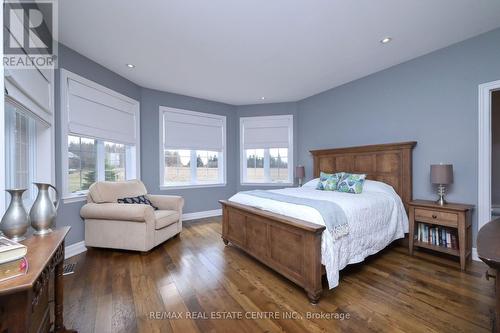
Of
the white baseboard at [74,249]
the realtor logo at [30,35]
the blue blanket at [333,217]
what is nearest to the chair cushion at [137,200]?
the white baseboard at [74,249]

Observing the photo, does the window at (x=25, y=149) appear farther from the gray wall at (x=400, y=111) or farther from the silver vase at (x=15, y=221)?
the silver vase at (x=15, y=221)

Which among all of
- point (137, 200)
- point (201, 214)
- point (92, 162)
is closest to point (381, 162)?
point (201, 214)

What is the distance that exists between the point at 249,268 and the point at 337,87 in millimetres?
3568

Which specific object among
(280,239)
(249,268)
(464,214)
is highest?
(464,214)

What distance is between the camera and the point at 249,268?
95.9 inches

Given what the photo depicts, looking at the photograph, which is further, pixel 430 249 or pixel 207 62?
pixel 207 62

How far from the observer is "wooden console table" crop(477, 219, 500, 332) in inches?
36.9

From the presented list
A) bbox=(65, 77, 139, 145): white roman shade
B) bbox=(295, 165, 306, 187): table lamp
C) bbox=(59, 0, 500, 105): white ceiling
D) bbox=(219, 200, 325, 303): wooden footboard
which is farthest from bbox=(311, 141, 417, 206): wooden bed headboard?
bbox=(65, 77, 139, 145): white roman shade

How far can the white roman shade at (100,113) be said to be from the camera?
289 cm

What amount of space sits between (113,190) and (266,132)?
10.8 feet

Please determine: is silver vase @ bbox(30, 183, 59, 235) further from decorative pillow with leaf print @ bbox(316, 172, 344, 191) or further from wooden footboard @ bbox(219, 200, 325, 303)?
decorative pillow with leaf print @ bbox(316, 172, 344, 191)

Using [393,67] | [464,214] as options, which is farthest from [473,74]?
[464,214]

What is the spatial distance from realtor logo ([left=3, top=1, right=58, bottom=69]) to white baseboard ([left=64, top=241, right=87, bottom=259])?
7.04ft

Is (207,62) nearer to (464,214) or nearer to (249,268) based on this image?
(249,268)
